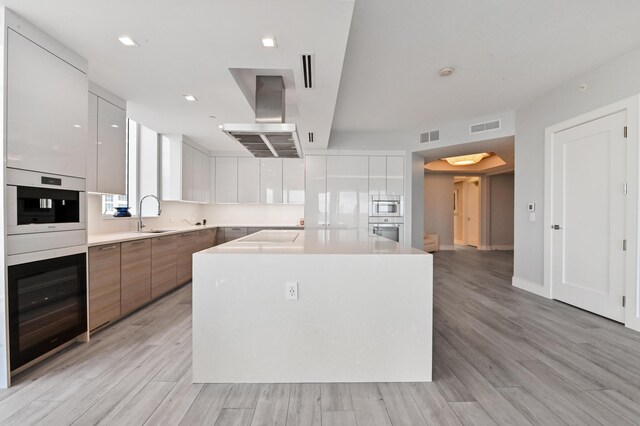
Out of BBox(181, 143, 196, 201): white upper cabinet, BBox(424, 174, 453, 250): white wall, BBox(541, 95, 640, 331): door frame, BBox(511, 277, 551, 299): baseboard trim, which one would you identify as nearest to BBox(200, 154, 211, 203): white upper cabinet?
BBox(181, 143, 196, 201): white upper cabinet

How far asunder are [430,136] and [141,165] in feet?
16.4

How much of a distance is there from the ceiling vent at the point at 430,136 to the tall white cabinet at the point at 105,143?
4.69 meters

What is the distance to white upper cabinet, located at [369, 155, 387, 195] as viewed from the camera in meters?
5.66

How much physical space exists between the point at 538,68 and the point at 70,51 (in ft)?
14.3

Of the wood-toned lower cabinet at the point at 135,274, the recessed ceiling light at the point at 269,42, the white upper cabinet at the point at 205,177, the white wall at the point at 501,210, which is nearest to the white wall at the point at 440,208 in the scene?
the white wall at the point at 501,210

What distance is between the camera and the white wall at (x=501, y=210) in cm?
865

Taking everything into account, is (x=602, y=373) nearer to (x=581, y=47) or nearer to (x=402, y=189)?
(x=581, y=47)

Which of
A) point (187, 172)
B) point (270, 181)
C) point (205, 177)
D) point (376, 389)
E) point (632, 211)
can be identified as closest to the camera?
point (376, 389)

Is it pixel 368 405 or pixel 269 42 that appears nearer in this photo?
pixel 368 405

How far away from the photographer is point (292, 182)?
6.09 meters

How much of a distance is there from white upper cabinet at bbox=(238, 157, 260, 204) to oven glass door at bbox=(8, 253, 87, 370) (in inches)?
147

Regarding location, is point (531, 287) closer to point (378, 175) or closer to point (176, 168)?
point (378, 175)

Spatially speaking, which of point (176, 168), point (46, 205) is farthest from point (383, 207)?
point (46, 205)

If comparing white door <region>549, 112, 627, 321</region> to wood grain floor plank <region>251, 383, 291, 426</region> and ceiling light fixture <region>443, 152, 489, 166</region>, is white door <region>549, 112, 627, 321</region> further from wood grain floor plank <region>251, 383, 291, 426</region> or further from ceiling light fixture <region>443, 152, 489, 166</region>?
ceiling light fixture <region>443, 152, 489, 166</region>
